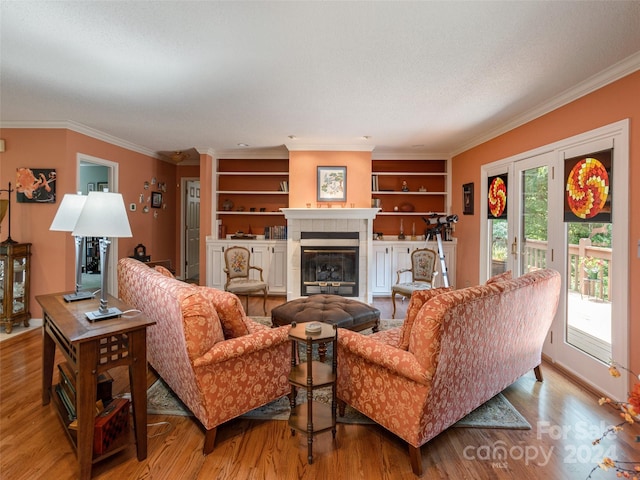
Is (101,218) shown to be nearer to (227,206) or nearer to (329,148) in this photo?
(329,148)

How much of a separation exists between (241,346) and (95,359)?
27.4 inches

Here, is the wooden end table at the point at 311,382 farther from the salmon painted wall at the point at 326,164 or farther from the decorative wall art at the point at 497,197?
the salmon painted wall at the point at 326,164

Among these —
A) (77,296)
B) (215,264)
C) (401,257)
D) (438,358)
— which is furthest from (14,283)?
(401,257)

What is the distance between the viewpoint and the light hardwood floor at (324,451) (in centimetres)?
171

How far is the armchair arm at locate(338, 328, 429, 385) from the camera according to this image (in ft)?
5.32

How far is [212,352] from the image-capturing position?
5.80ft

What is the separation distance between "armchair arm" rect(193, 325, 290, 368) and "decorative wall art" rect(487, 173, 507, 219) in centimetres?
317

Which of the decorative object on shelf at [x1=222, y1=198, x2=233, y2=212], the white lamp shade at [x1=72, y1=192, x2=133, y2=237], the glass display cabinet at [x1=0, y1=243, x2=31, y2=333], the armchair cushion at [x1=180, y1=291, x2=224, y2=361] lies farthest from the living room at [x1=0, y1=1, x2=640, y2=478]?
the white lamp shade at [x1=72, y1=192, x2=133, y2=237]

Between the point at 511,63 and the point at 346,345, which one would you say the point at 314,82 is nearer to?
the point at 511,63

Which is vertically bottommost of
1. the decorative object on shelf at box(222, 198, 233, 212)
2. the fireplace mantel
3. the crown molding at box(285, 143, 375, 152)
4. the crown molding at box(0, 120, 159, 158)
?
the fireplace mantel

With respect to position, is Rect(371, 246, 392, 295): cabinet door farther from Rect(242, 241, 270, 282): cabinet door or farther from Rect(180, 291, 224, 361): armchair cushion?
Rect(180, 291, 224, 361): armchair cushion

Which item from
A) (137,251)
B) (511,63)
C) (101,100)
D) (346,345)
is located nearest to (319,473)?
(346,345)

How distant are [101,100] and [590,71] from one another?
4.24 metres

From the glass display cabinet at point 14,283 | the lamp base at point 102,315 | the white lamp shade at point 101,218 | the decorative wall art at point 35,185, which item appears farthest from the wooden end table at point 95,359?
the decorative wall art at point 35,185
